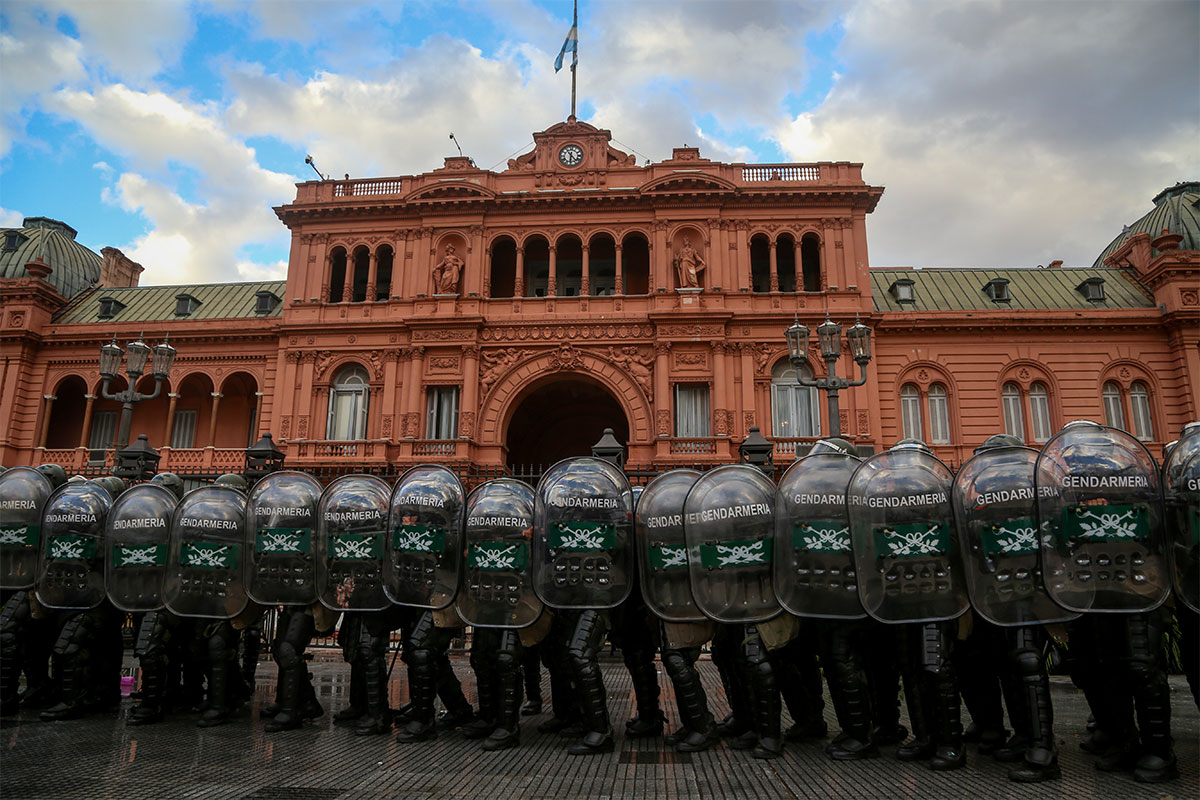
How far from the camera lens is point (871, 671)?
7.94 m

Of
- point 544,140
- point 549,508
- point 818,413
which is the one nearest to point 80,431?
point 544,140

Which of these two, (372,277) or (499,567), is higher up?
(372,277)

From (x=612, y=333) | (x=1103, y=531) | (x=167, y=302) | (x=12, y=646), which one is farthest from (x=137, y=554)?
(x=167, y=302)

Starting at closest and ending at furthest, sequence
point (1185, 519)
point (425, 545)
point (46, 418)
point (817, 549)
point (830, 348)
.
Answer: point (1185, 519), point (817, 549), point (425, 545), point (830, 348), point (46, 418)

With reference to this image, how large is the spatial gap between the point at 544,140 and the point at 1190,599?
2770 cm

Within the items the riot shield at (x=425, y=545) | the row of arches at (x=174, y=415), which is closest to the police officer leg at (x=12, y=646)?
the riot shield at (x=425, y=545)

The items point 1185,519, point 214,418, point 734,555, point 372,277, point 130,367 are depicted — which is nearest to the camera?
point 1185,519

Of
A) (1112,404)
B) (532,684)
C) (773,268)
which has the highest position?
(773,268)

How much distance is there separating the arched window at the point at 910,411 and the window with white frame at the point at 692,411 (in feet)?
25.0

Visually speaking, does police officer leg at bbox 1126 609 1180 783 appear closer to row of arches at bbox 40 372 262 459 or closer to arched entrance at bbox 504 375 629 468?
arched entrance at bbox 504 375 629 468

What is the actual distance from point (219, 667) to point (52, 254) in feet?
119

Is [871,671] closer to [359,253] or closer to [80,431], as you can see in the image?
[359,253]

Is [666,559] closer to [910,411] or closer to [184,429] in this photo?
[910,411]

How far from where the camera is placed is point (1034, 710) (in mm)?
6602
